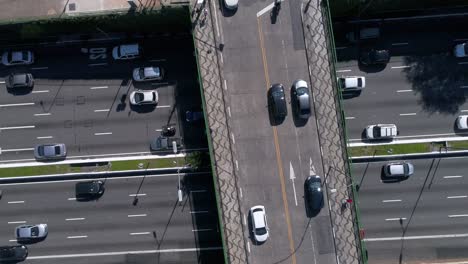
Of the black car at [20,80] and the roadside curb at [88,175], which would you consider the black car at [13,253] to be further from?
the black car at [20,80]

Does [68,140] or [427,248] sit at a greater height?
[68,140]

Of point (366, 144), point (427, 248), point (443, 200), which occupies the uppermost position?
point (366, 144)

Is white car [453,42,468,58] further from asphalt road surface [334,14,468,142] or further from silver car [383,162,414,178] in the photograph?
silver car [383,162,414,178]

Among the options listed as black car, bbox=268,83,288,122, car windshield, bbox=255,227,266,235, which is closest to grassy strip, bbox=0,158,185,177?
car windshield, bbox=255,227,266,235

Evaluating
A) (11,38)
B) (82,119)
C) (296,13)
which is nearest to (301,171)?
(296,13)

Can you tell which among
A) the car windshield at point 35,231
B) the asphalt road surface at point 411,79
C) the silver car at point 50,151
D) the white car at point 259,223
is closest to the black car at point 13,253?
the car windshield at point 35,231

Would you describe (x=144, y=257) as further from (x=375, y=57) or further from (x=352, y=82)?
(x=375, y=57)

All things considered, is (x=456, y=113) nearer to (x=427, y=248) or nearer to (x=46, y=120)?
(x=427, y=248)

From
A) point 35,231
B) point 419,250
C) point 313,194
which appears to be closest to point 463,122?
point 419,250
